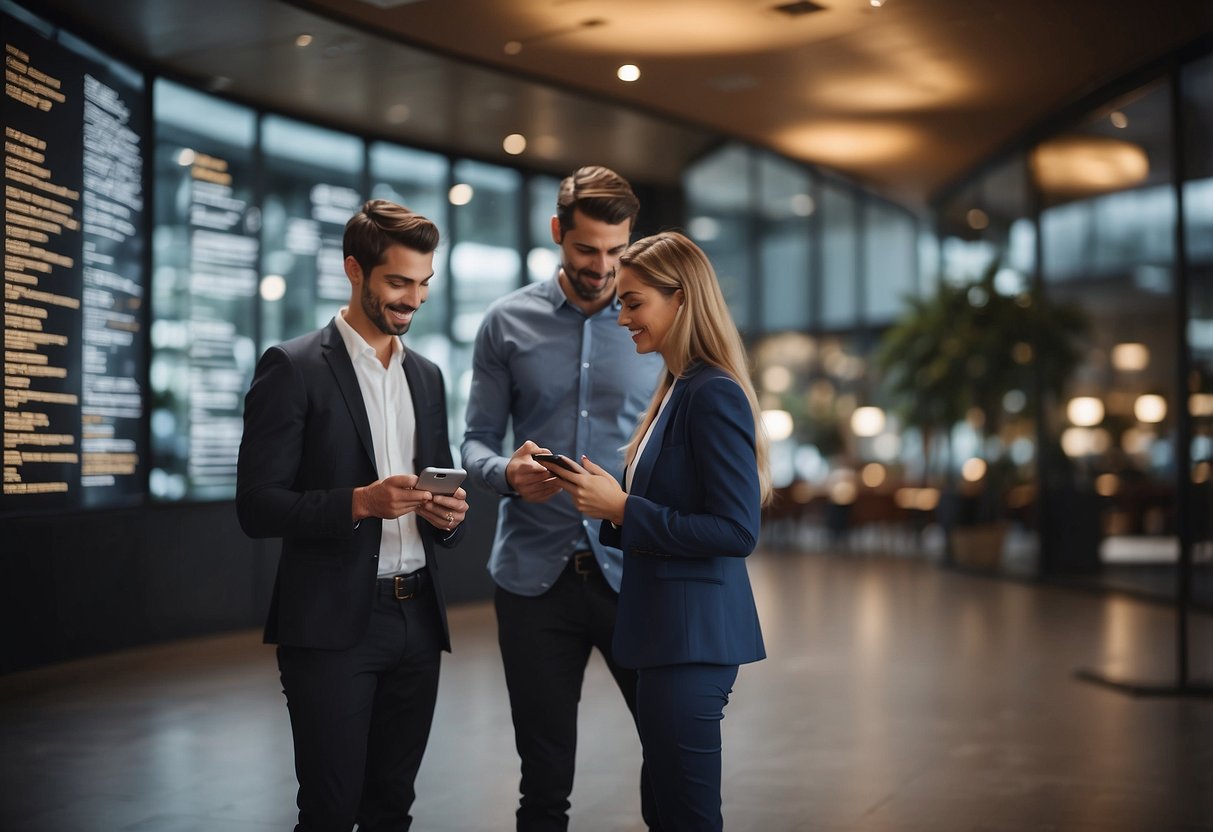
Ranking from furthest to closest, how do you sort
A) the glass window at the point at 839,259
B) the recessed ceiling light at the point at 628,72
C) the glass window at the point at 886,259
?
the glass window at the point at 839,259 < the glass window at the point at 886,259 < the recessed ceiling light at the point at 628,72

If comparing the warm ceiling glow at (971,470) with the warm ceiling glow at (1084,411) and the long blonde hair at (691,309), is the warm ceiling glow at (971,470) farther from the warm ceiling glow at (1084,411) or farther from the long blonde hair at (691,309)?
the long blonde hair at (691,309)

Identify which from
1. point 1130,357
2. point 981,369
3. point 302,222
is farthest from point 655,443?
point 981,369

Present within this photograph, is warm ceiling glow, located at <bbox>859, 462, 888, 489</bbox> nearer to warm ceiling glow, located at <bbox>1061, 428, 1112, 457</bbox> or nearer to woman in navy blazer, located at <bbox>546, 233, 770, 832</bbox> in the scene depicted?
warm ceiling glow, located at <bbox>1061, 428, 1112, 457</bbox>

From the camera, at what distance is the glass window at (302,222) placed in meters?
9.78

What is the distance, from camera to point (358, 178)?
418 inches

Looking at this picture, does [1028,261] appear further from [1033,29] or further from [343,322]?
[343,322]

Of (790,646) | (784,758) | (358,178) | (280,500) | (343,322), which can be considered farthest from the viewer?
(358,178)

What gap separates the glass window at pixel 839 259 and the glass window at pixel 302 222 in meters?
13.0

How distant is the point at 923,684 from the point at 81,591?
5.19 m

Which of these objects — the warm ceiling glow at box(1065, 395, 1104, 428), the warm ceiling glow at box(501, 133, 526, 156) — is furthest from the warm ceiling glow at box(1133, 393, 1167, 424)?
the warm ceiling glow at box(501, 133, 526, 156)

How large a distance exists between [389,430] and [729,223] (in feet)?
64.1

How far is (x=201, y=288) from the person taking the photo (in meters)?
9.13

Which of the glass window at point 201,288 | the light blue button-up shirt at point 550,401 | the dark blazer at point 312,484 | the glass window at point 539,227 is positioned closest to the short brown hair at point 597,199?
the light blue button-up shirt at point 550,401

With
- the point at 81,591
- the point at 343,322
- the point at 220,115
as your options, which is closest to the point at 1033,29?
the point at 220,115
